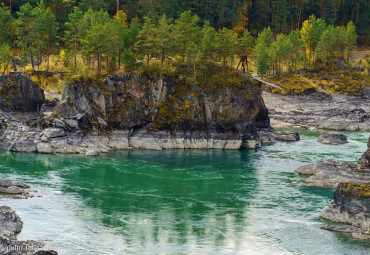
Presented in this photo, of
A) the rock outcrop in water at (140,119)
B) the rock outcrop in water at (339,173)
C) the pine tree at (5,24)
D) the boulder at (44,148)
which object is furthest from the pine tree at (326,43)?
the boulder at (44,148)

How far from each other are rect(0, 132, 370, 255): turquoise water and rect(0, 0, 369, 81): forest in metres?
21.0

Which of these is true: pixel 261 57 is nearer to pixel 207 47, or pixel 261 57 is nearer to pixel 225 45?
pixel 225 45

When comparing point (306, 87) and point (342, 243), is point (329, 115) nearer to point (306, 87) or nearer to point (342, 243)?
point (306, 87)

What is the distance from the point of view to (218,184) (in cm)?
6688

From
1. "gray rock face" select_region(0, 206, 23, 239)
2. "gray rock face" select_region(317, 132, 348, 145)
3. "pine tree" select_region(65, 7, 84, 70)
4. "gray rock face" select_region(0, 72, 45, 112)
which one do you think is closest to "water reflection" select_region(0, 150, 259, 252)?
"gray rock face" select_region(0, 206, 23, 239)

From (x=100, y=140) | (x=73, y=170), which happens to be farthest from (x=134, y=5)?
(x=73, y=170)

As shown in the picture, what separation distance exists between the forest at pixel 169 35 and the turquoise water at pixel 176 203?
2099 centimetres

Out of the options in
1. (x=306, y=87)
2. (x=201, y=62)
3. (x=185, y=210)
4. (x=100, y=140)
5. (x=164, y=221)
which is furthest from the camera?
(x=306, y=87)

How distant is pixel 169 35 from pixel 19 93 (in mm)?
29230

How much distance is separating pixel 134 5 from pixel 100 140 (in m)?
77.1

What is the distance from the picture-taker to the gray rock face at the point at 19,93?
89.1 metres

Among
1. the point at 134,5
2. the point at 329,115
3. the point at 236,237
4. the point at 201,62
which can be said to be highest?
the point at 134,5

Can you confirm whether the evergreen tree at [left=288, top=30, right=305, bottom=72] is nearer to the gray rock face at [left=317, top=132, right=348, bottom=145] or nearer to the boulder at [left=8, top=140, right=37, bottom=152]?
the gray rock face at [left=317, top=132, right=348, bottom=145]

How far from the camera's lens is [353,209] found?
47.8m
